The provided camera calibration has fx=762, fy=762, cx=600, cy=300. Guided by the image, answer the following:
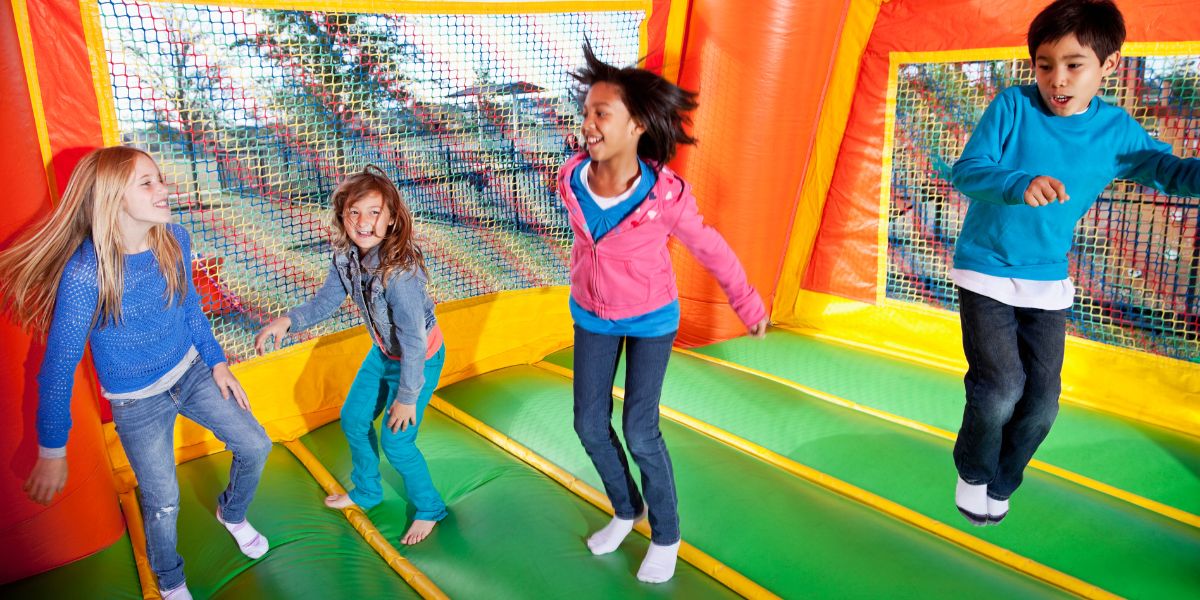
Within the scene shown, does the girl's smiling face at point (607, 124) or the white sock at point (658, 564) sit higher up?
the girl's smiling face at point (607, 124)

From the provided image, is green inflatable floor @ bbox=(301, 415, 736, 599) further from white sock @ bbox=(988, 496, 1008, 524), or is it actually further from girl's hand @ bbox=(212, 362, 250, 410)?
white sock @ bbox=(988, 496, 1008, 524)

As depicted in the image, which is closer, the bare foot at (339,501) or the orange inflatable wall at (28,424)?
the orange inflatable wall at (28,424)

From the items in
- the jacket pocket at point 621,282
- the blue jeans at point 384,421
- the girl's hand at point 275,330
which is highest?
the jacket pocket at point 621,282

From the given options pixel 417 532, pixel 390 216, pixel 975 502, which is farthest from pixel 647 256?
pixel 975 502

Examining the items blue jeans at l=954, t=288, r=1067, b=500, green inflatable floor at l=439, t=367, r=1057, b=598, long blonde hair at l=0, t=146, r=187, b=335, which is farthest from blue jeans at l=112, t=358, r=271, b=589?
blue jeans at l=954, t=288, r=1067, b=500

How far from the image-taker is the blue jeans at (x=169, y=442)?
1.81 m

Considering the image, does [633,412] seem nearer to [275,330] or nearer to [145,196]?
[275,330]

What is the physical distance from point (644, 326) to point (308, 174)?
56.0 inches

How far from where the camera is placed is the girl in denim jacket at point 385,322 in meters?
2.03

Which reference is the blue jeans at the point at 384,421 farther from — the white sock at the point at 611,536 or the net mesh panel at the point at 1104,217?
the net mesh panel at the point at 1104,217

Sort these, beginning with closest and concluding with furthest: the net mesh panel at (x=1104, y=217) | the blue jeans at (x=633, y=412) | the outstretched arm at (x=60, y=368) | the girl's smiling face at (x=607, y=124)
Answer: the outstretched arm at (x=60, y=368) → the girl's smiling face at (x=607, y=124) → the blue jeans at (x=633, y=412) → the net mesh panel at (x=1104, y=217)

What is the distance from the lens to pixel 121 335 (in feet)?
5.75

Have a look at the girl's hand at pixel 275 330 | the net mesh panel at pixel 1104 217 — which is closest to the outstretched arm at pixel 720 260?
the girl's hand at pixel 275 330

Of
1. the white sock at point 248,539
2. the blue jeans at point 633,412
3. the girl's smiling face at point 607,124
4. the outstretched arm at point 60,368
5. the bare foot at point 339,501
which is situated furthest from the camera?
the bare foot at point 339,501
